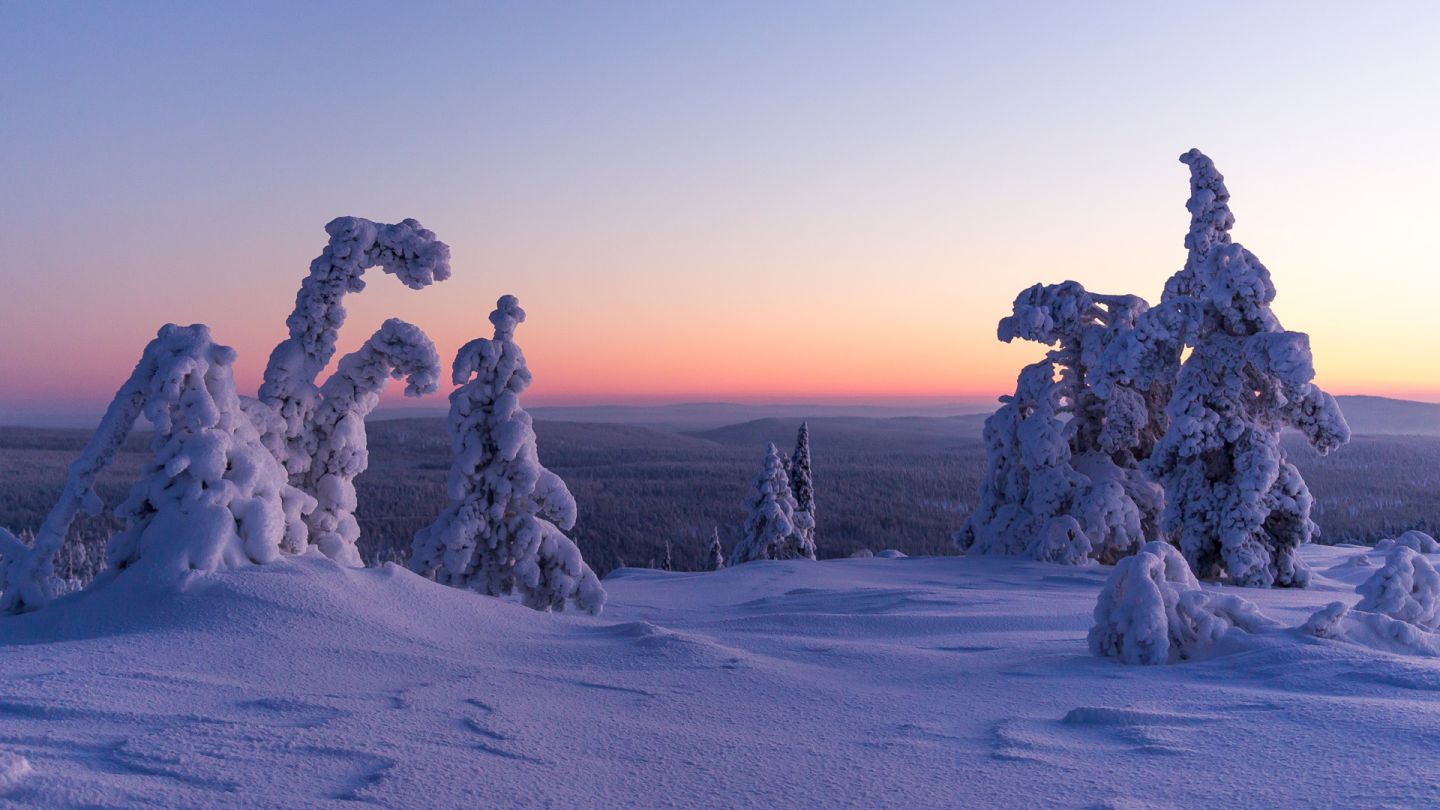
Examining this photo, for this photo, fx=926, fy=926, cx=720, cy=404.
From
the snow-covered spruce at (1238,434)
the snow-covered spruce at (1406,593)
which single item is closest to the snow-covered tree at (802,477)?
the snow-covered spruce at (1238,434)

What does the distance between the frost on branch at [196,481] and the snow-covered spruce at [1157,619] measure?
683 centimetres

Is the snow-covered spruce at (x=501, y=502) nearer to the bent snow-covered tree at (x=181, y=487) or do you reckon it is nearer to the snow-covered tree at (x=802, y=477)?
the bent snow-covered tree at (x=181, y=487)

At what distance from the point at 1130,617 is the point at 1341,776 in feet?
9.83

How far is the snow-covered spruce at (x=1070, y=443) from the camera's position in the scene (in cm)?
1812

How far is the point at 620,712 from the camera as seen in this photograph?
513cm

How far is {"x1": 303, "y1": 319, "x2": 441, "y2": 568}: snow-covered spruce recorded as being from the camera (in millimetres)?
9859

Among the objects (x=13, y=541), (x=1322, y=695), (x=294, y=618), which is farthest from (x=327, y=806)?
(x=13, y=541)

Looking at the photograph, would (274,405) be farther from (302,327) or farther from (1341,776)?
(1341,776)

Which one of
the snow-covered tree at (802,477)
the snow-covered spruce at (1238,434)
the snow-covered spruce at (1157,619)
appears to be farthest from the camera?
the snow-covered tree at (802,477)

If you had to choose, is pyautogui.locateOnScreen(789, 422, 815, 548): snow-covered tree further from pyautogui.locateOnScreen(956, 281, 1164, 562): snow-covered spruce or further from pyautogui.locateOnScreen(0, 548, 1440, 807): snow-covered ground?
pyautogui.locateOnScreen(0, 548, 1440, 807): snow-covered ground

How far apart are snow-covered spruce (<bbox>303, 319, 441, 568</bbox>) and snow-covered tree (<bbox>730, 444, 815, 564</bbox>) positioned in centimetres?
2256

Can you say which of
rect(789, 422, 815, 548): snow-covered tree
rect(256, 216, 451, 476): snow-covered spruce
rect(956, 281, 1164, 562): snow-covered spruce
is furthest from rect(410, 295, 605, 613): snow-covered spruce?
rect(789, 422, 815, 548): snow-covered tree

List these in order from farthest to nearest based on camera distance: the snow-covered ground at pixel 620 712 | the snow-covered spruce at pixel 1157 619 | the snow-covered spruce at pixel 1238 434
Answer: the snow-covered spruce at pixel 1238 434, the snow-covered spruce at pixel 1157 619, the snow-covered ground at pixel 620 712

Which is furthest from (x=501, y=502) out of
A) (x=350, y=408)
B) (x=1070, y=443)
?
(x=1070, y=443)
